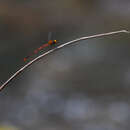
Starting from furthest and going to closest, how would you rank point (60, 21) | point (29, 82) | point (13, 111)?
point (60, 21) → point (29, 82) → point (13, 111)

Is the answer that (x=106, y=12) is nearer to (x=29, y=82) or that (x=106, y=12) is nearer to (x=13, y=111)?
(x=29, y=82)

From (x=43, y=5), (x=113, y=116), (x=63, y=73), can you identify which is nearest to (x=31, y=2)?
(x=43, y=5)

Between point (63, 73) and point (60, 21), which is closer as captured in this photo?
point (63, 73)

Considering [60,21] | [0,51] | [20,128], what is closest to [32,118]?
[20,128]

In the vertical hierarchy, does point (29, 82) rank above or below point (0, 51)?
below

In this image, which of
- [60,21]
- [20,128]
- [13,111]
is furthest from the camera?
[60,21]

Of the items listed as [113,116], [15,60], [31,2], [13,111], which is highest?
[31,2]

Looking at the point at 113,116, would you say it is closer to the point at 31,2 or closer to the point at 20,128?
the point at 20,128
